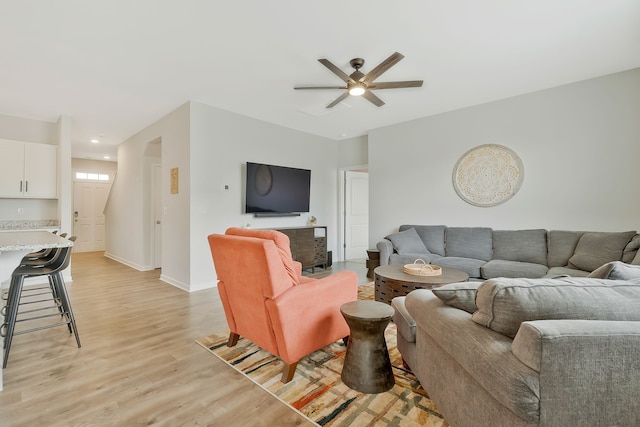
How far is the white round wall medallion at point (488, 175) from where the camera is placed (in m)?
4.16

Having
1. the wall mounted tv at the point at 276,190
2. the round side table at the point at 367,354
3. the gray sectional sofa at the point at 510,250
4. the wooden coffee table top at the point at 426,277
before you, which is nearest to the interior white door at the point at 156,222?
the wall mounted tv at the point at 276,190

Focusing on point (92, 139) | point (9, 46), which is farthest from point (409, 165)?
point (92, 139)

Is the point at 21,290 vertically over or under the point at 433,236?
under

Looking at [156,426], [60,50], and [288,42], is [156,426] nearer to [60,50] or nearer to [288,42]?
[288,42]

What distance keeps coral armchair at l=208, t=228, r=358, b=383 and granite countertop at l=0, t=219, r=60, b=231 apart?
445 centimetres

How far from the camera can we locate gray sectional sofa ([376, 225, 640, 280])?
3.17 meters

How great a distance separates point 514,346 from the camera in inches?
39.4

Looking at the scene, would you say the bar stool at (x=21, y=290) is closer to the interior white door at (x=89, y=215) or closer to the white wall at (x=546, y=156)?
the white wall at (x=546, y=156)

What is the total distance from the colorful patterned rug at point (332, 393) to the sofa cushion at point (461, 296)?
2.21 ft

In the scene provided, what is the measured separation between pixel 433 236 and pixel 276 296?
3374 millimetres

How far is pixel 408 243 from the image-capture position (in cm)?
437

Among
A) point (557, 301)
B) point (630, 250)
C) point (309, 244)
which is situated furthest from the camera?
point (309, 244)

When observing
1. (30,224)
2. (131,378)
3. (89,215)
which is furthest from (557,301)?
(89,215)

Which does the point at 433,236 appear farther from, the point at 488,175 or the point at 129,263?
the point at 129,263
